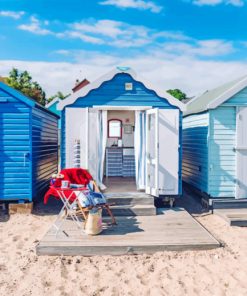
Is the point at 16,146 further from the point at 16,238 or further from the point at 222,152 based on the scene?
the point at 222,152

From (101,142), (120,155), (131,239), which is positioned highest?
(101,142)

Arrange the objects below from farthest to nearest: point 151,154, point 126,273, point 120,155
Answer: point 120,155
point 151,154
point 126,273

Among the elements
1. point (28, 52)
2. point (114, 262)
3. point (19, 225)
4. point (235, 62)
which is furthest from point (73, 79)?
point (114, 262)

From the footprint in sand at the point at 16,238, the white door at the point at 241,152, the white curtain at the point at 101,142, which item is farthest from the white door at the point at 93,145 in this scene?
the white door at the point at 241,152

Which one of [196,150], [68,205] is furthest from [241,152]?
[68,205]

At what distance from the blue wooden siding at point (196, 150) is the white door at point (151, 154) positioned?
52.3 inches

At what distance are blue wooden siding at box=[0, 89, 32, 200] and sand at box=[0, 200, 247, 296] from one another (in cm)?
165

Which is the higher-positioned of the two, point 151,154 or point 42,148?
point 42,148

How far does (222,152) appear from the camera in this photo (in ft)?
23.5

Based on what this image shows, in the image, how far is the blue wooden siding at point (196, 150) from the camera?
745 cm

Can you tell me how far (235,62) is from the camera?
12477 millimetres

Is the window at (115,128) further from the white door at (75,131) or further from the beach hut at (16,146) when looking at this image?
the beach hut at (16,146)

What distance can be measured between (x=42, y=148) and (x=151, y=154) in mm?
2933

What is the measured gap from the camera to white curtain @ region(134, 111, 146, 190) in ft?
23.5
